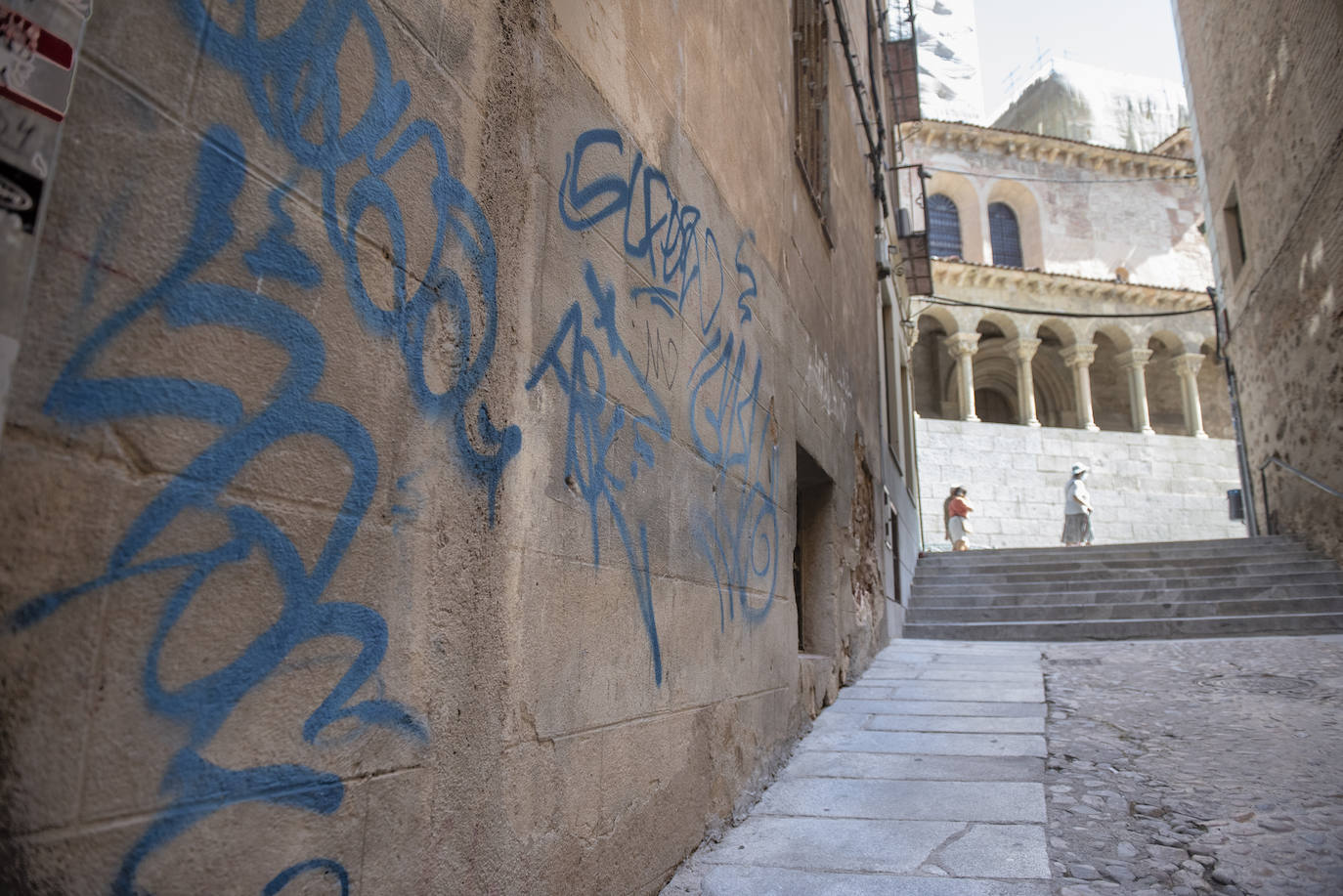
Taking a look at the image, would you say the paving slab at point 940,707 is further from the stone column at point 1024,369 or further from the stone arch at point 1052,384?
the stone arch at point 1052,384

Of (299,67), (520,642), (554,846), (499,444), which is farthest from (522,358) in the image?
(554,846)

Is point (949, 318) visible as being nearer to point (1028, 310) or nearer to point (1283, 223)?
point (1028, 310)

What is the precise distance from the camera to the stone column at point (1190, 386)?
74.1 feet

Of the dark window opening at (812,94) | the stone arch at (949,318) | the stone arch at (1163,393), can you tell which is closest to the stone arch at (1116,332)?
the stone arch at (1163,393)

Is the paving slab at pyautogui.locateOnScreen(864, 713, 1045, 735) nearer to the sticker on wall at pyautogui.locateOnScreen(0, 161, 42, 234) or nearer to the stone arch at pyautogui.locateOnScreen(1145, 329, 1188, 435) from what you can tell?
the sticker on wall at pyautogui.locateOnScreen(0, 161, 42, 234)

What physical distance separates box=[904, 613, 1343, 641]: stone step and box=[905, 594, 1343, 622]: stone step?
10.5 inches

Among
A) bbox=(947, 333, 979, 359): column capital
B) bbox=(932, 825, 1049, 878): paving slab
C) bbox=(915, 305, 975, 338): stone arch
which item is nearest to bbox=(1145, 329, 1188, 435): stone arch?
bbox=(947, 333, 979, 359): column capital

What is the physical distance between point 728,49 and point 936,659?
5.00m

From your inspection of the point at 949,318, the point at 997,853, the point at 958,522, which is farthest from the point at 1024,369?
the point at 997,853

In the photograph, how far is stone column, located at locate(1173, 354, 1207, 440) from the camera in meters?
22.6

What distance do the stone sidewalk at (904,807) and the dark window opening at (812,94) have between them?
3.13m

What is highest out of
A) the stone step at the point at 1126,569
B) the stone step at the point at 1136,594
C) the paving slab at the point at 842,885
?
the stone step at the point at 1126,569

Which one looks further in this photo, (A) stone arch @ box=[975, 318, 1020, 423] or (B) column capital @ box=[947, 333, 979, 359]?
(A) stone arch @ box=[975, 318, 1020, 423]

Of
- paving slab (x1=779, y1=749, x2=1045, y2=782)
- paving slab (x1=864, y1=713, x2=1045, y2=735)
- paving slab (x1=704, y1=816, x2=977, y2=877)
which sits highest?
paving slab (x1=864, y1=713, x2=1045, y2=735)
